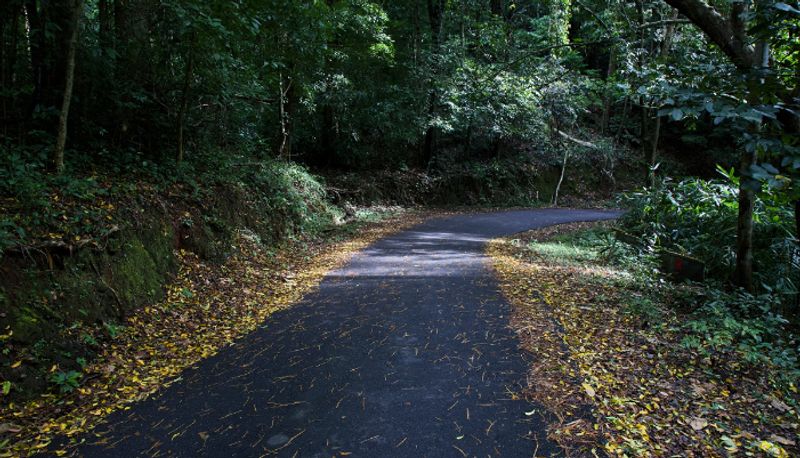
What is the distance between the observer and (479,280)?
7359 mm

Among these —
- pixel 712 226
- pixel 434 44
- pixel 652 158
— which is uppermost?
pixel 434 44

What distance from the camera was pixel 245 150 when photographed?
1209cm

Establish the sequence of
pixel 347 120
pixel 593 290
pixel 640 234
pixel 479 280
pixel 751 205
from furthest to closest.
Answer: pixel 347 120
pixel 640 234
pixel 479 280
pixel 593 290
pixel 751 205

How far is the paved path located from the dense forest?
2.00 ft

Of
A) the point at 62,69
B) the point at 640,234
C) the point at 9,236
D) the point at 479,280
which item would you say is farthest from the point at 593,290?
the point at 62,69

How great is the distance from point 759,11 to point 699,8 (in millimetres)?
2131

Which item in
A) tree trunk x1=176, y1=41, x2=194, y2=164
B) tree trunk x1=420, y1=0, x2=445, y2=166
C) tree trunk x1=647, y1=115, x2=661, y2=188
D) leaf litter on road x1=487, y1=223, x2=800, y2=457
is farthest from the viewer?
tree trunk x1=420, y1=0, x2=445, y2=166

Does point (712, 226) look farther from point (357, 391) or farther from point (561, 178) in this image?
point (561, 178)

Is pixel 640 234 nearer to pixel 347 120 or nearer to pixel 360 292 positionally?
pixel 360 292

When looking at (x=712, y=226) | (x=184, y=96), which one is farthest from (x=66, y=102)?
(x=712, y=226)

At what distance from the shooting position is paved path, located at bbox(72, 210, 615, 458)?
3180 millimetres

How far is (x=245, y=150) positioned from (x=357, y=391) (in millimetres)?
9750

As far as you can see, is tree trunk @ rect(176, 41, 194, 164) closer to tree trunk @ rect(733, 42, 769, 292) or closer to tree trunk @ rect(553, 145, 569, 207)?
tree trunk @ rect(733, 42, 769, 292)

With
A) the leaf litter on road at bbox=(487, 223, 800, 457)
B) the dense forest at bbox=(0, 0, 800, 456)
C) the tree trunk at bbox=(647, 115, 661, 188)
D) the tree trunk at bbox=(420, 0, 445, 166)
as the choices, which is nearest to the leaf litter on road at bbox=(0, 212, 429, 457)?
the dense forest at bbox=(0, 0, 800, 456)
